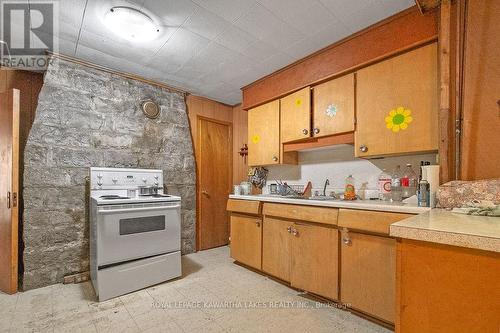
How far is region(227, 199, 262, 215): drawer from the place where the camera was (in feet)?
8.02

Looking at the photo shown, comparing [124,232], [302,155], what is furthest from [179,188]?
[302,155]

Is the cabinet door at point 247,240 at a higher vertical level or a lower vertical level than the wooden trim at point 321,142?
lower

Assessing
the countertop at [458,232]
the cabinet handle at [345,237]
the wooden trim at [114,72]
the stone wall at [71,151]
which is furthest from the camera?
the wooden trim at [114,72]

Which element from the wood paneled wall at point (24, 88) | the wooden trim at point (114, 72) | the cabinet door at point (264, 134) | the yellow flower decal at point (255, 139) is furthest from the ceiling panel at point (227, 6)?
the wood paneled wall at point (24, 88)

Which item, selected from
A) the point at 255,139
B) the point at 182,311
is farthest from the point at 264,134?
the point at 182,311

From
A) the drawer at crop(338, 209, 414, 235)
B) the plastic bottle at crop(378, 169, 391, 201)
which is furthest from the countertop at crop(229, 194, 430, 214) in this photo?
the plastic bottle at crop(378, 169, 391, 201)

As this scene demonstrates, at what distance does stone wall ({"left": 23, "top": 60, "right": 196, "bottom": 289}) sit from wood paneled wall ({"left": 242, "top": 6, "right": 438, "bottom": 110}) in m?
1.69

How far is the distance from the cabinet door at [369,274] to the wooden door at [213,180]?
217cm

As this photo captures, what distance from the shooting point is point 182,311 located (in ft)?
5.82

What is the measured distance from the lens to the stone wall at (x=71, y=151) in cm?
212

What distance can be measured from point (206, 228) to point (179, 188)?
0.78m

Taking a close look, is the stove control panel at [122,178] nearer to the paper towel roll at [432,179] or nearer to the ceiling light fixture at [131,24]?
the ceiling light fixture at [131,24]

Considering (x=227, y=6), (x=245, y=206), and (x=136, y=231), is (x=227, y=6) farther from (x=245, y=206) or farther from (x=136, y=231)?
(x=136, y=231)

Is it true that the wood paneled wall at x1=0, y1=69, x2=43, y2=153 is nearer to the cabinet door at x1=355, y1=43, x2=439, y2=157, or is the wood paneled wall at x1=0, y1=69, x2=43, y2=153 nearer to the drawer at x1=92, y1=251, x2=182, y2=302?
the drawer at x1=92, y1=251, x2=182, y2=302
